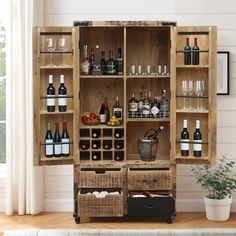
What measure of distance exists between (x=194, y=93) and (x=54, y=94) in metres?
1.31

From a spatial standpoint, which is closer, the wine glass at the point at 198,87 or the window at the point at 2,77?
the wine glass at the point at 198,87

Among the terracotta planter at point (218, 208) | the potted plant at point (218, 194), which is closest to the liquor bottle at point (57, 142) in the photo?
the potted plant at point (218, 194)

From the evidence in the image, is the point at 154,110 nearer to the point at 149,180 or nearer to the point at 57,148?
the point at 149,180

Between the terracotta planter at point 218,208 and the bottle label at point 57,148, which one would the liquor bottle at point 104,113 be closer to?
the bottle label at point 57,148

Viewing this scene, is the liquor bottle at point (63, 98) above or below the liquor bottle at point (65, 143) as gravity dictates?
above

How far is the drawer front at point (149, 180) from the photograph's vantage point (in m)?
5.26

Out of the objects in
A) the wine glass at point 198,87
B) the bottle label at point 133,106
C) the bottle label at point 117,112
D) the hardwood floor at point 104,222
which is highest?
the wine glass at point 198,87

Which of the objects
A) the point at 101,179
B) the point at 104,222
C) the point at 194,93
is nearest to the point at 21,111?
the point at 101,179

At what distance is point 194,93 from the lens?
207 inches

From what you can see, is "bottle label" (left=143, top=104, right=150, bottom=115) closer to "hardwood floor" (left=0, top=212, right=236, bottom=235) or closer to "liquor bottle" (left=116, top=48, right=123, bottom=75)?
"liquor bottle" (left=116, top=48, right=123, bottom=75)

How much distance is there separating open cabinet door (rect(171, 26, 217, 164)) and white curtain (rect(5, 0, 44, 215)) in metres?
1.44

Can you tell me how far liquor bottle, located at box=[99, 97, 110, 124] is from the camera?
5516 millimetres

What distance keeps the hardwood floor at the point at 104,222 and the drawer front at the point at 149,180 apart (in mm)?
344

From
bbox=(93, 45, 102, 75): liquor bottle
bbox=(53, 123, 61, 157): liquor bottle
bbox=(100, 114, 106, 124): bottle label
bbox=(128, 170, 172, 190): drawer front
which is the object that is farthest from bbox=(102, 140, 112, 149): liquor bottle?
bbox=(93, 45, 102, 75): liquor bottle
